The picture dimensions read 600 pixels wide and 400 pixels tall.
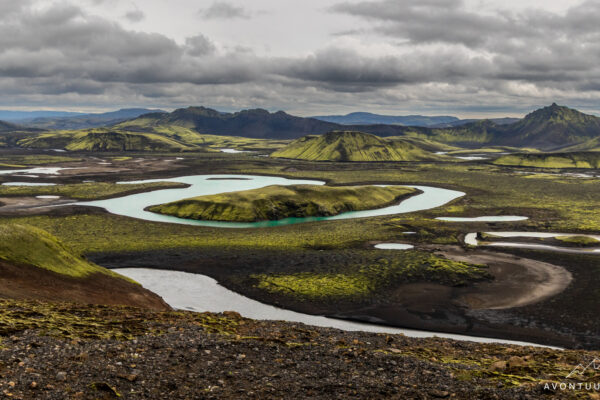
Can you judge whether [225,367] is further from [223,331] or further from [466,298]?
[466,298]

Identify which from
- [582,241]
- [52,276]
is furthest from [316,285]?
[582,241]

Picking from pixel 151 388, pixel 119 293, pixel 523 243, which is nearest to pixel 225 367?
pixel 151 388

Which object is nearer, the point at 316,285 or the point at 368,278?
the point at 316,285

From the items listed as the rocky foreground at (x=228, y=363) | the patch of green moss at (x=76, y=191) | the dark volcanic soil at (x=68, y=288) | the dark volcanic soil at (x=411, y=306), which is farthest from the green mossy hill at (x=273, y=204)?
the rocky foreground at (x=228, y=363)

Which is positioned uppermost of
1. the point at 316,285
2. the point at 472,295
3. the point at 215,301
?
the point at 316,285

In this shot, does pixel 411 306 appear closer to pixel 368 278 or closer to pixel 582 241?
pixel 368 278

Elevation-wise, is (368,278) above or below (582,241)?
below
